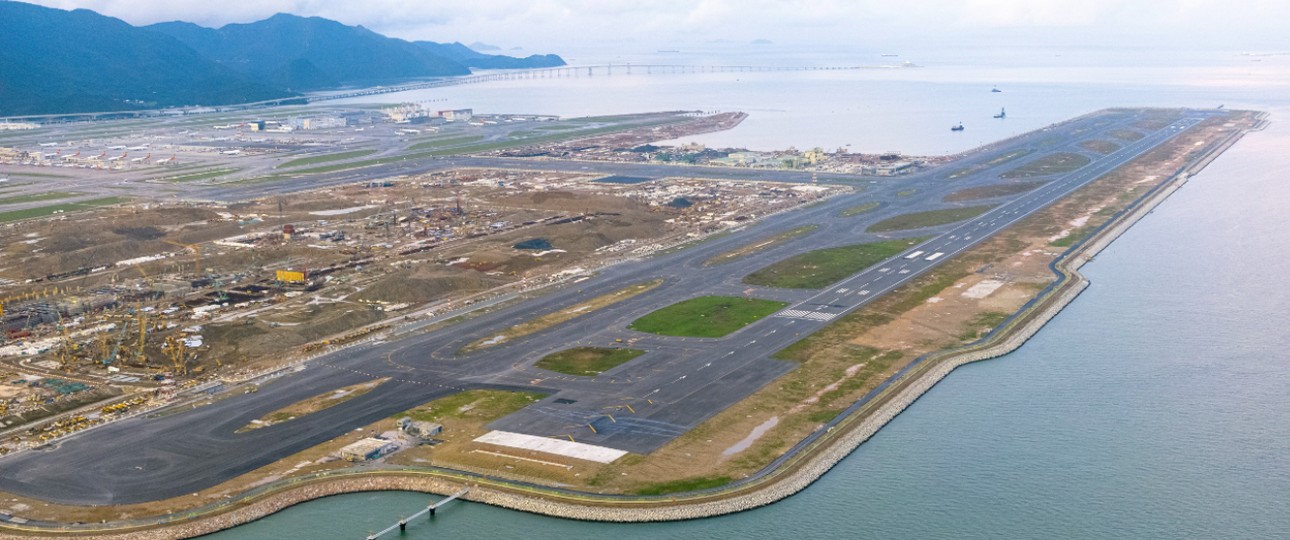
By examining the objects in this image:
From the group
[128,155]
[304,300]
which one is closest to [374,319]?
[304,300]

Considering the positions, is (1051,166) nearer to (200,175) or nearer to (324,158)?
(324,158)

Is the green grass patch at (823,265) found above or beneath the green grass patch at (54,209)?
beneath

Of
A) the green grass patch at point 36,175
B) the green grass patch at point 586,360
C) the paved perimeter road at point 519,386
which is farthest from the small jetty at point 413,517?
the green grass patch at point 36,175

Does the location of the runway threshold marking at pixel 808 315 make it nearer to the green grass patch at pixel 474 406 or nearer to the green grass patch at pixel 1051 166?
the green grass patch at pixel 474 406

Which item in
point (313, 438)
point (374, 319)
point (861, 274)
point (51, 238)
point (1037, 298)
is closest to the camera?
point (313, 438)

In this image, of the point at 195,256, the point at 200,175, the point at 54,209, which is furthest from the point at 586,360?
the point at 200,175

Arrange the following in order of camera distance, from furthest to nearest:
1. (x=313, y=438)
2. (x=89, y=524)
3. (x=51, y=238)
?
(x=51, y=238) < (x=313, y=438) < (x=89, y=524)

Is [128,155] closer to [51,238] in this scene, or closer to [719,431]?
[51,238]
